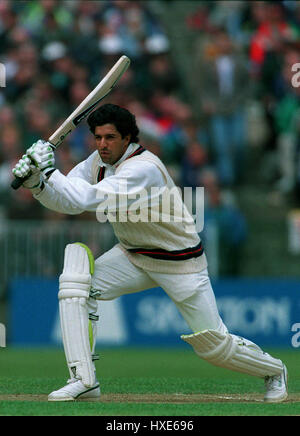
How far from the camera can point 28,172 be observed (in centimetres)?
600

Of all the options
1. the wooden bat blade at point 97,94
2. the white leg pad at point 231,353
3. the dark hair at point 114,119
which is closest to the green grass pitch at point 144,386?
the white leg pad at point 231,353

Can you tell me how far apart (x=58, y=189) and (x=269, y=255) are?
291 inches

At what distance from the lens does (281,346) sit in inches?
472

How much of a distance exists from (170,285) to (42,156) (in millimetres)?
1225

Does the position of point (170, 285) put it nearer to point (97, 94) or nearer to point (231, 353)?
point (231, 353)

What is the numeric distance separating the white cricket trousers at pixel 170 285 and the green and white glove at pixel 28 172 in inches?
33.7

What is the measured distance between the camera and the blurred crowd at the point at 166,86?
1294cm

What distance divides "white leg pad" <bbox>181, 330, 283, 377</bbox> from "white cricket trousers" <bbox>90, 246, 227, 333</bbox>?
10 cm

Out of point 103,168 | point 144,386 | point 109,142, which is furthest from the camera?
point 144,386

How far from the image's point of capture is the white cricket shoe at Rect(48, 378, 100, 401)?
628 cm
